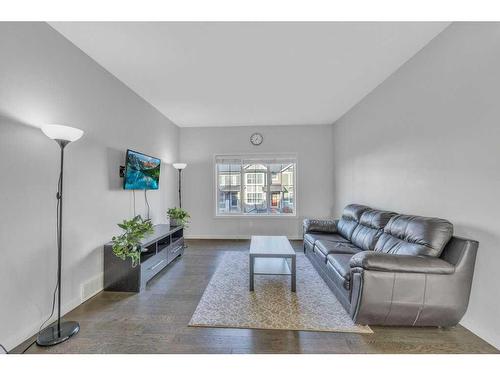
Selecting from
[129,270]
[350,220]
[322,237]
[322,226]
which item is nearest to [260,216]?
[322,226]

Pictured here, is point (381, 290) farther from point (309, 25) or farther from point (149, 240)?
point (149, 240)

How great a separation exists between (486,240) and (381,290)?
900 mm

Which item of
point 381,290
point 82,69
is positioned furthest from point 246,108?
point 381,290

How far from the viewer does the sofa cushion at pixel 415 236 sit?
6.10 ft

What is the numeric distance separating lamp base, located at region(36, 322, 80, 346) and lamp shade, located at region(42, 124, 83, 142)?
5.18 feet

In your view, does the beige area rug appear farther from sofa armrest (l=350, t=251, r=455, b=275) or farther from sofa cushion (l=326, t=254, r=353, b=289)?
sofa armrest (l=350, t=251, r=455, b=275)

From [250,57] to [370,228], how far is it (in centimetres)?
263

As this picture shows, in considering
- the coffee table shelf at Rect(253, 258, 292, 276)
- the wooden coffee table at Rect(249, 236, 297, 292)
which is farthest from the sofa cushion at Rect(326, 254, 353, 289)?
the coffee table shelf at Rect(253, 258, 292, 276)

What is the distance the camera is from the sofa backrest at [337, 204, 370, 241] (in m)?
3.27

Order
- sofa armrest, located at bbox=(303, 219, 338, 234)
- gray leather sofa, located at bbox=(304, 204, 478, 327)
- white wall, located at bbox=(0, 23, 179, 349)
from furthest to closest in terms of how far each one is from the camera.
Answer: sofa armrest, located at bbox=(303, 219, 338, 234)
gray leather sofa, located at bbox=(304, 204, 478, 327)
white wall, located at bbox=(0, 23, 179, 349)

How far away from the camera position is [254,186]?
5.28 metres

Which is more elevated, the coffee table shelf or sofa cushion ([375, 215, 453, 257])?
sofa cushion ([375, 215, 453, 257])
